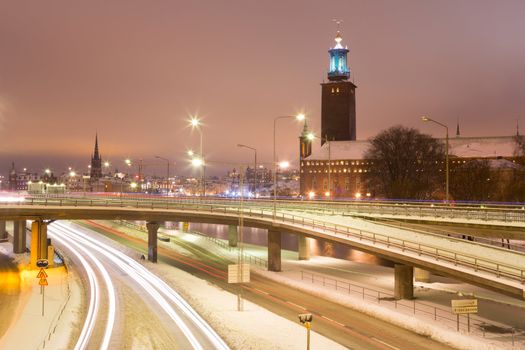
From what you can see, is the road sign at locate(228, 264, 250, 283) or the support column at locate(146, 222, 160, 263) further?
the support column at locate(146, 222, 160, 263)

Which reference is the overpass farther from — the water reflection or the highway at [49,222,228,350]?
the water reflection

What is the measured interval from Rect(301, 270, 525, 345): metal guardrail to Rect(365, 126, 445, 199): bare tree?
45083 mm

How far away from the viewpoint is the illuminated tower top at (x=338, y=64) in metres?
153

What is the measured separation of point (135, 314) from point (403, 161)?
67.6 meters

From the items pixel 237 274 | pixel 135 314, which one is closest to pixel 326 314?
pixel 237 274

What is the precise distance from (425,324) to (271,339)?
8849mm

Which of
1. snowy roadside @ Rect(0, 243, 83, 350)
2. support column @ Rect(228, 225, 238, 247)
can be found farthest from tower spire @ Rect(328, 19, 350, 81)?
snowy roadside @ Rect(0, 243, 83, 350)

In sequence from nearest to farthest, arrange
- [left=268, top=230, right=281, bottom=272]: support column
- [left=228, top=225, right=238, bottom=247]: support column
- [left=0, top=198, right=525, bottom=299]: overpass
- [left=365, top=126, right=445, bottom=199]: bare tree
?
[left=0, top=198, right=525, bottom=299]: overpass < [left=268, top=230, right=281, bottom=272]: support column < [left=228, top=225, right=238, bottom=247]: support column < [left=365, top=126, right=445, bottom=199]: bare tree

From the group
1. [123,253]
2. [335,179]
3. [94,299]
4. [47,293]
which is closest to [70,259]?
[123,253]

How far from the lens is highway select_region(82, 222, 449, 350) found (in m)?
Answer: 26.2

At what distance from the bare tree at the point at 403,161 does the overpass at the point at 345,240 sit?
3451 centimetres

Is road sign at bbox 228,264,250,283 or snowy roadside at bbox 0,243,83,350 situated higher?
road sign at bbox 228,264,250,283

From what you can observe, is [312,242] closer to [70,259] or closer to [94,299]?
[70,259]

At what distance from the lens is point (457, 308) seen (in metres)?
26.7
